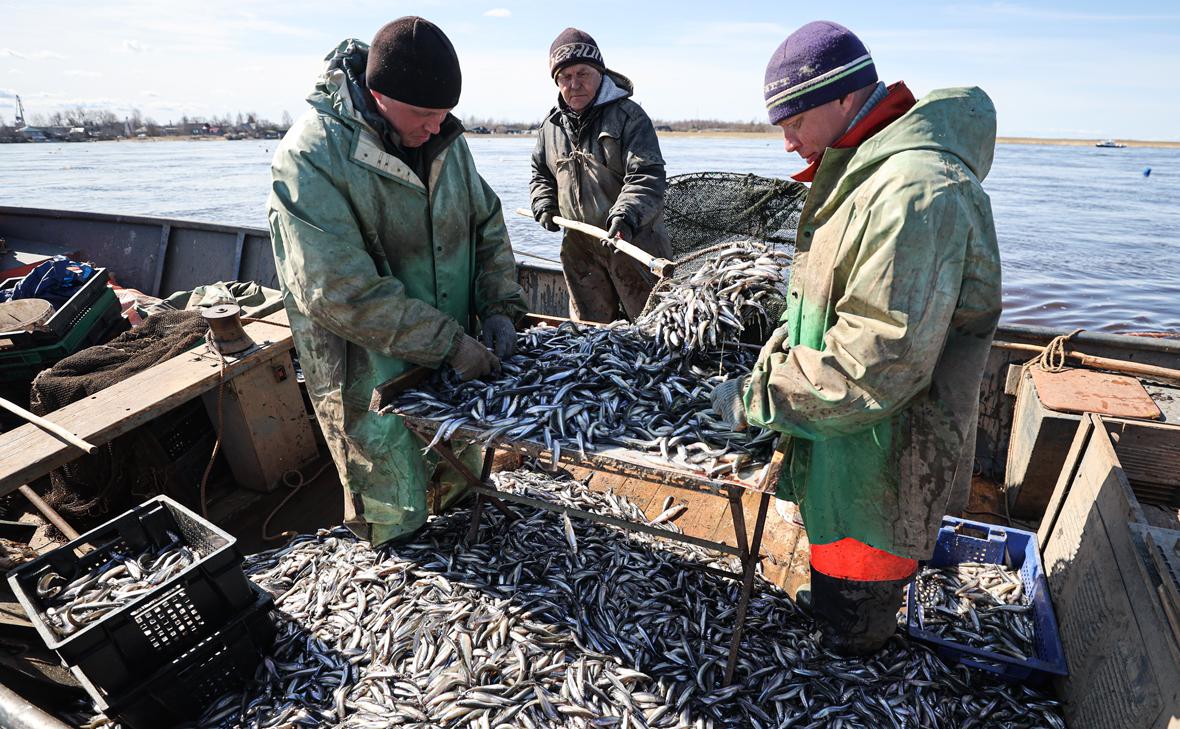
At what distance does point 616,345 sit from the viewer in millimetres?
Result: 4109

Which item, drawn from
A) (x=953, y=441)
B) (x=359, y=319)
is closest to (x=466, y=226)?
(x=359, y=319)

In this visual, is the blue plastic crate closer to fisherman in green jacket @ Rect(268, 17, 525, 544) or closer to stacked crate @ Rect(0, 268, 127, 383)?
fisherman in green jacket @ Rect(268, 17, 525, 544)

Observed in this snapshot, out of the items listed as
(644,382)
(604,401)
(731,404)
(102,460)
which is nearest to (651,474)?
(731,404)

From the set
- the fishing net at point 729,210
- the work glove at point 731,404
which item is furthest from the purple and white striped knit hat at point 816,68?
the fishing net at point 729,210

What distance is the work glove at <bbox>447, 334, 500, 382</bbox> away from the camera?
12.0 feet

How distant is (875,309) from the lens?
2.34 m

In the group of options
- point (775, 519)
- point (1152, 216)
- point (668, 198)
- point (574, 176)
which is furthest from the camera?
point (1152, 216)

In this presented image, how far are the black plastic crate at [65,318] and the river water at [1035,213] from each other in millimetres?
8609

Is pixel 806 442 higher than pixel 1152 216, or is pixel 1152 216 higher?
pixel 806 442

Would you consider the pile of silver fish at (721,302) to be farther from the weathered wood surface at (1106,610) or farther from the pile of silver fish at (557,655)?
the weathered wood surface at (1106,610)

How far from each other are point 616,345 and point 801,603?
2.08m

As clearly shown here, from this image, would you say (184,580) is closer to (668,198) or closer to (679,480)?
(679,480)

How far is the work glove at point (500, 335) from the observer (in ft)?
13.4

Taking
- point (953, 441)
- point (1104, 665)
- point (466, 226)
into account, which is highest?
point (466, 226)
